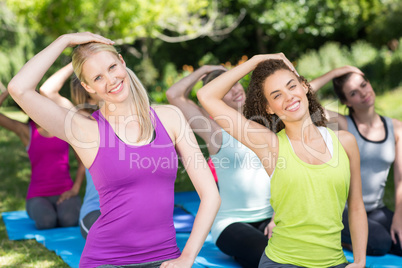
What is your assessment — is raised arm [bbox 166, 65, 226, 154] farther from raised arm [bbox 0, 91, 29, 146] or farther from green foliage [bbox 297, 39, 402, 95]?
green foliage [bbox 297, 39, 402, 95]

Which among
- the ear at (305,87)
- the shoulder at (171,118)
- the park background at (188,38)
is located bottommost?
the park background at (188,38)

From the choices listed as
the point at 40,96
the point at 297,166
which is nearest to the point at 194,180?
the point at 297,166

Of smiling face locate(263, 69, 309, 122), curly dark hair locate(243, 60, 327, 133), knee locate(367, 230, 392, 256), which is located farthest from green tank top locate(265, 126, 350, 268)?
knee locate(367, 230, 392, 256)

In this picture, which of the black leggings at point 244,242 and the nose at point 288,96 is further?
the black leggings at point 244,242

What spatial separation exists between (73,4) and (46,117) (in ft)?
35.2

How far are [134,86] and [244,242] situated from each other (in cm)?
154

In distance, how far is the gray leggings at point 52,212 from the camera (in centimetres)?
500

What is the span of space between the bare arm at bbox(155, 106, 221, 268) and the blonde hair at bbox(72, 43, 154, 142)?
0.31 feet

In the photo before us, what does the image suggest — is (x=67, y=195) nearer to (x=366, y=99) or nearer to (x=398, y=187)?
(x=366, y=99)

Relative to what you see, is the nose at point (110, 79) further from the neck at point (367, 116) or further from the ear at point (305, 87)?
the neck at point (367, 116)

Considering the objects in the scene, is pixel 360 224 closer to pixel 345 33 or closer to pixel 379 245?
pixel 379 245

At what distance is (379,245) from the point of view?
4.00 metres

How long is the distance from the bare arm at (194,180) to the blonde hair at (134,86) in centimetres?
10

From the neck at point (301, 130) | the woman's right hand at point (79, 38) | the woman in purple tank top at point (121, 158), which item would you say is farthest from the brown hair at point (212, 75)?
the woman's right hand at point (79, 38)
